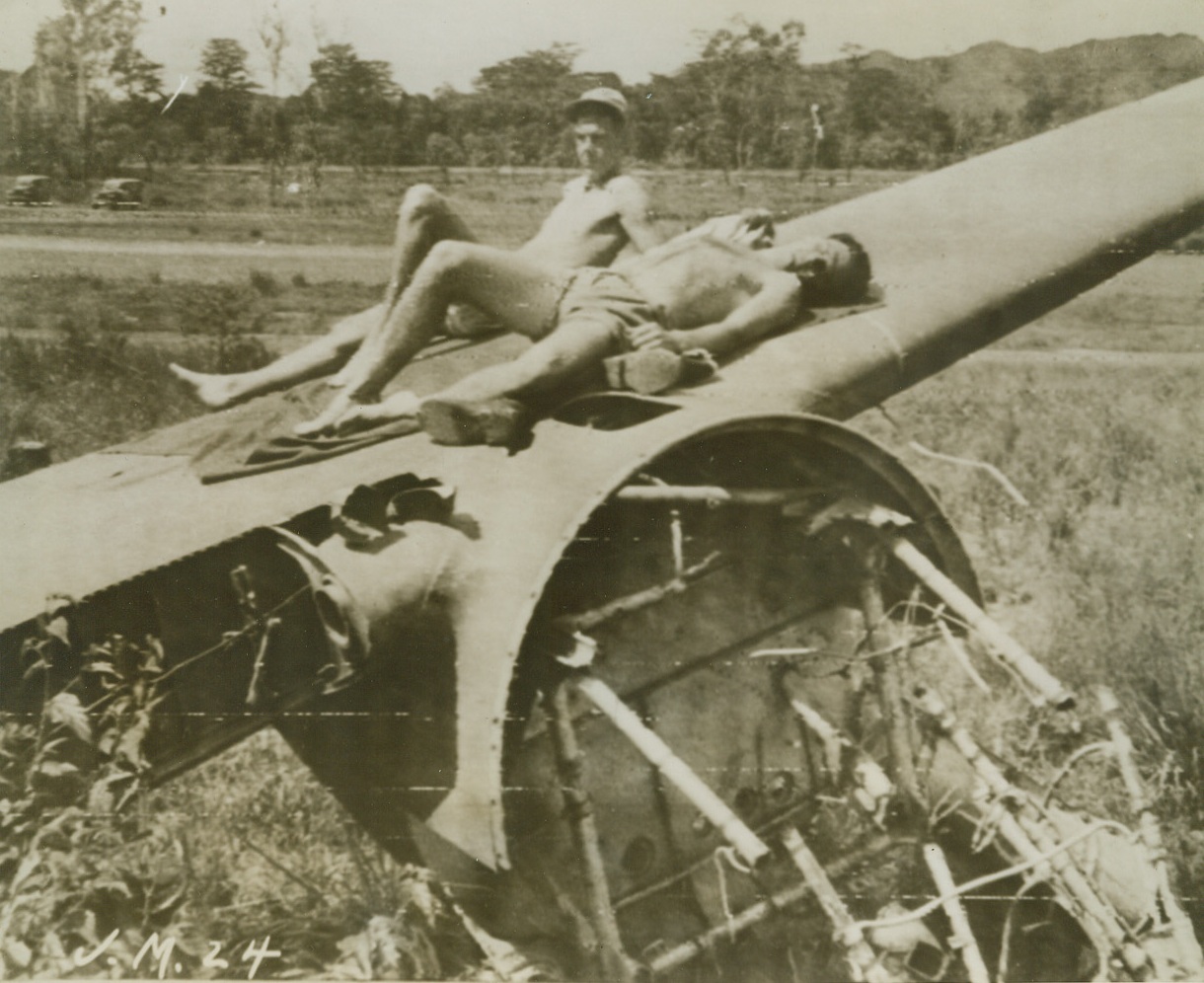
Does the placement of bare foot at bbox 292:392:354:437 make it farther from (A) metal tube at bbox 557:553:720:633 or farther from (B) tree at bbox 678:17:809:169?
(B) tree at bbox 678:17:809:169

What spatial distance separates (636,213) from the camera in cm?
326

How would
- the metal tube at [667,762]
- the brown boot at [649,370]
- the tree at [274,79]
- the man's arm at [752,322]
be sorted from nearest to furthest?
1. the metal tube at [667,762]
2. the brown boot at [649,370]
3. the man's arm at [752,322]
4. the tree at [274,79]

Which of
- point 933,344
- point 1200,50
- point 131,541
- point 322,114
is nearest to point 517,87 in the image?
point 322,114

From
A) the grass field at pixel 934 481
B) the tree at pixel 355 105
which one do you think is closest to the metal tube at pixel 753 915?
the grass field at pixel 934 481

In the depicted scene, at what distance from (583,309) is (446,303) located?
0.38 meters

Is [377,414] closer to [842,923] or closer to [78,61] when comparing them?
[78,61]

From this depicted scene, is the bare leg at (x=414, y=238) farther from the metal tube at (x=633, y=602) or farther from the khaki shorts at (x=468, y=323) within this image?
the metal tube at (x=633, y=602)

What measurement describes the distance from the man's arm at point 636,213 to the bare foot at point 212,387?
1.17 m

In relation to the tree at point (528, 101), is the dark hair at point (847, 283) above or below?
below

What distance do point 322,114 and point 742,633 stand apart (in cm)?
190

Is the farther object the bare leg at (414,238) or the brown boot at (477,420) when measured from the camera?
the bare leg at (414,238)

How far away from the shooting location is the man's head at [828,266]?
329 centimetres

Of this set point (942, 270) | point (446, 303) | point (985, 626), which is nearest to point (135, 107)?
point (446, 303)

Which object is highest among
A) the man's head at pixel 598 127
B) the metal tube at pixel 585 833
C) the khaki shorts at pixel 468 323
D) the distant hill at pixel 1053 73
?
the distant hill at pixel 1053 73
